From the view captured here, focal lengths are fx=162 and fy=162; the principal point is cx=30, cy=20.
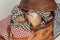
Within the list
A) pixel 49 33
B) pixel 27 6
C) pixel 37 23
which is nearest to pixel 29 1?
pixel 27 6

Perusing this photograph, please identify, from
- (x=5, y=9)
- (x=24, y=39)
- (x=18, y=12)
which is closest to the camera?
(x=24, y=39)

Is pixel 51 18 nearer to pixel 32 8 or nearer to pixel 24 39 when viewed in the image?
pixel 32 8

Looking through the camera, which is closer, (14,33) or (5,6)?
(14,33)

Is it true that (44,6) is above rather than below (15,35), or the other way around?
above

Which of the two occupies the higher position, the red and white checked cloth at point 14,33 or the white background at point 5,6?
the white background at point 5,6

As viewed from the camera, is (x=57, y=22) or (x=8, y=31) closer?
Answer: (x=8, y=31)

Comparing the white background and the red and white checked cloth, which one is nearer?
the red and white checked cloth

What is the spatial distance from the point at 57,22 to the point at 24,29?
1.04ft

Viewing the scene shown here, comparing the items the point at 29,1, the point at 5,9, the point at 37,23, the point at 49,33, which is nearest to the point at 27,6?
the point at 29,1

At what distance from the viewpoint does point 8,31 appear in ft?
3.78

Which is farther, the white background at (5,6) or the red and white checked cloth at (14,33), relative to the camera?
the white background at (5,6)

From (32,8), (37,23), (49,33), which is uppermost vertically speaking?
(32,8)

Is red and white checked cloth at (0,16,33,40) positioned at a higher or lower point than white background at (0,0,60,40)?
lower

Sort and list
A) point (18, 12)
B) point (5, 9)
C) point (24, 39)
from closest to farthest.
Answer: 1. point (24, 39)
2. point (18, 12)
3. point (5, 9)
